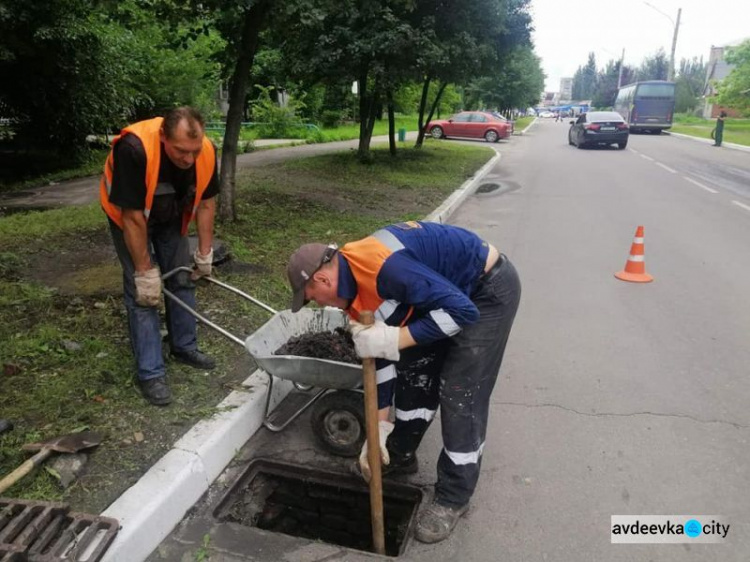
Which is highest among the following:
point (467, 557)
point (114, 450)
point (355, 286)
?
point (355, 286)

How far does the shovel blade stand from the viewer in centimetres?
287

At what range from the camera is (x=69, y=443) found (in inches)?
115

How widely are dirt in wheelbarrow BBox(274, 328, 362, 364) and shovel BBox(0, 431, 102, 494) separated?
107cm

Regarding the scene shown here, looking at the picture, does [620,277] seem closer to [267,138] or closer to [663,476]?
[663,476]

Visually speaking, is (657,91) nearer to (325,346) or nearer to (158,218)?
(325,346)

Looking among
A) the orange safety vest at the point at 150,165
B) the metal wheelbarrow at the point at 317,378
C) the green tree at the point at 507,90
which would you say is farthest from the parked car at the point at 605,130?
the orange safety vest at the point at 150,165

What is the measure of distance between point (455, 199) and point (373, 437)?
8786 mm

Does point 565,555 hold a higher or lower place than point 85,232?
lower

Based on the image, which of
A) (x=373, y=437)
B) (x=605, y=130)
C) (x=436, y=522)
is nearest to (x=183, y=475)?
(x=373, y=437)

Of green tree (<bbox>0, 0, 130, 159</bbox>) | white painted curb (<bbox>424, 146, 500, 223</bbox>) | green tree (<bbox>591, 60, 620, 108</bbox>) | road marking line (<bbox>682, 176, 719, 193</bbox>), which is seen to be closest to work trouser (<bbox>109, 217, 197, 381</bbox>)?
white painted curb (<bbox>424, 146, 500, 223</bbox>)

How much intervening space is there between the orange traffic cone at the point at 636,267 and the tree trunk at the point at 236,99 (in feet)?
15.5

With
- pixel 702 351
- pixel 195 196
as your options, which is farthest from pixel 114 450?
pixel 702 351

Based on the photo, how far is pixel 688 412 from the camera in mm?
3693

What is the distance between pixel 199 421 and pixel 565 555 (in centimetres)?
199
